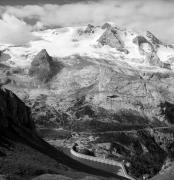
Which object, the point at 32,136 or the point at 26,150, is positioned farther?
the point at 32,136

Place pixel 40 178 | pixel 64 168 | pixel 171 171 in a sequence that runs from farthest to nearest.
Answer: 1. pixel 64 168
2. pixel 40 178
3. pixel 171 171

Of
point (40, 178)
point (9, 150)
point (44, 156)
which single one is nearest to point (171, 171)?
point (40, 178)

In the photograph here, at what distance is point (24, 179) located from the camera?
117312mm

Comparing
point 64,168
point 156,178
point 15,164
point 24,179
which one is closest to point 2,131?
point 64,168

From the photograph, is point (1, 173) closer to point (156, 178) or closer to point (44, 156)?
point (156, 178)

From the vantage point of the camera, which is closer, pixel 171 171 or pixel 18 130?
pixel 171 171

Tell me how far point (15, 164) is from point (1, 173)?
30.9ft

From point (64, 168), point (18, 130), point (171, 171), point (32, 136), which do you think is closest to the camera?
point (171, 171)

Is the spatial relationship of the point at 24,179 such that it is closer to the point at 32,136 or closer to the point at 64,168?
the point at 64,168

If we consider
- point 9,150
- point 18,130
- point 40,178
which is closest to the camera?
point 40,178

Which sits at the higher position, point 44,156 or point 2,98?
point 2,98

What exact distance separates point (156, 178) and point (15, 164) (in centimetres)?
4009

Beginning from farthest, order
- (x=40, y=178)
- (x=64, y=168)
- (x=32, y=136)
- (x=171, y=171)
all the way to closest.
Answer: (x=32, y=136) → (x=64, y=168) → (x=40, y=178) → (x=171, y=171)

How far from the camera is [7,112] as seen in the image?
191 metres
